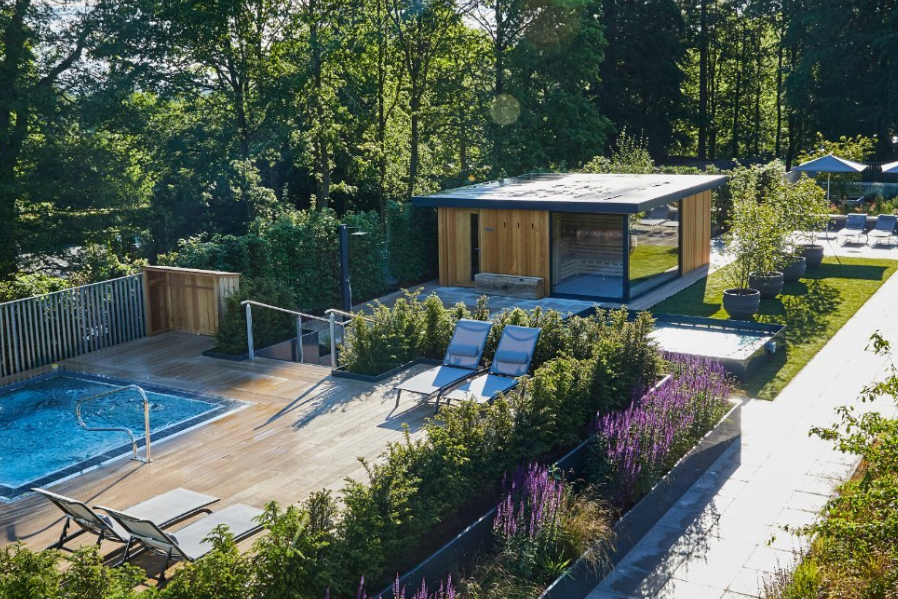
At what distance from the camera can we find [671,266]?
22.3m

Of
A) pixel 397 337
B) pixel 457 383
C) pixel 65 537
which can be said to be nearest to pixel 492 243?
pixel 397 337

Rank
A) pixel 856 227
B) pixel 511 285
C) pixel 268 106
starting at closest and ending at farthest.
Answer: pixel 511 285
pixel 856 227
pixel 268 106

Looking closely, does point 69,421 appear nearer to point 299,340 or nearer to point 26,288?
point 26,288

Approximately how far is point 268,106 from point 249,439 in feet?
58.9

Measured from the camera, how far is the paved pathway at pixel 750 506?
851 centimetres

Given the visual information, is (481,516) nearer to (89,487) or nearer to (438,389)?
(438,389)

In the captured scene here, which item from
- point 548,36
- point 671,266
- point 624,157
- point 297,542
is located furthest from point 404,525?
point 548,36

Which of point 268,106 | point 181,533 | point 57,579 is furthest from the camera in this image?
point 268,106

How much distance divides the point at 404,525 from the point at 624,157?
23535 mm

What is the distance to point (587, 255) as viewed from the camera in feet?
67.6

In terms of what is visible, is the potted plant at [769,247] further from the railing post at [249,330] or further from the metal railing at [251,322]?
the railing post at [249,330]

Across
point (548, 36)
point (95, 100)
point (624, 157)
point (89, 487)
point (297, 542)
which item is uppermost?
point (548, 36)

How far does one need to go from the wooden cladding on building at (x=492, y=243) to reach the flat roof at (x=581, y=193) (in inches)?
13.7

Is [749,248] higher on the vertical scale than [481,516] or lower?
higher
